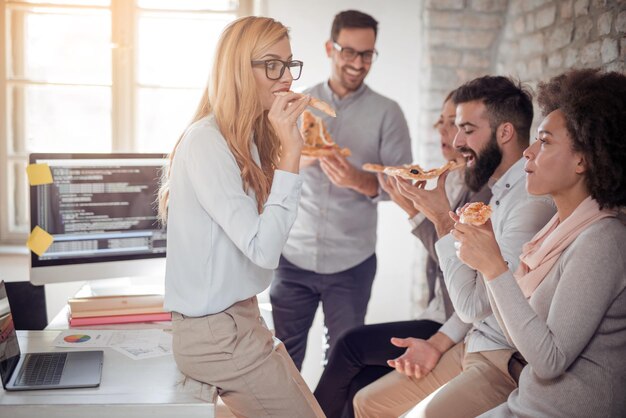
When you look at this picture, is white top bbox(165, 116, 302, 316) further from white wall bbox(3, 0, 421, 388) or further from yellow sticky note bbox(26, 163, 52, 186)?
white wall bbox(3, 0, 421, 388)

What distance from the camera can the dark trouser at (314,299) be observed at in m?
2.99

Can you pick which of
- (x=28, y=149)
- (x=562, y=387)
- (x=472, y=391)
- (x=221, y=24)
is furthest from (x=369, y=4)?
(x=562, y=387)

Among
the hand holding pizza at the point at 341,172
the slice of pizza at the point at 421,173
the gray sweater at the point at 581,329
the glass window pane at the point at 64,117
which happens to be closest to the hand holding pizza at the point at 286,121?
the gray sweater at the point at 581,329

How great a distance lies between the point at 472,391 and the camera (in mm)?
1918

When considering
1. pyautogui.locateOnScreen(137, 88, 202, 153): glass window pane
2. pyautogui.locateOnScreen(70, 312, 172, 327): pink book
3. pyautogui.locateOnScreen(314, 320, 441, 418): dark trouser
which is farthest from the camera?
pyautogui.locateOnScreen(137, 88, 202, 153): glass window pane

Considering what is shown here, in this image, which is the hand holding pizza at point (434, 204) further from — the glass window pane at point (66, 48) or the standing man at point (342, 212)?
the glass window pane at point (66, 48)

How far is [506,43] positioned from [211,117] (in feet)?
7.45

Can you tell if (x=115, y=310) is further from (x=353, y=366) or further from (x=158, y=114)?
(x=158, y=114)

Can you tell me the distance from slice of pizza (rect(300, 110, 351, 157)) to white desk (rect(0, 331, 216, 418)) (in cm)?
133

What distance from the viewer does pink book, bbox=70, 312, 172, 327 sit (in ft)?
7.00

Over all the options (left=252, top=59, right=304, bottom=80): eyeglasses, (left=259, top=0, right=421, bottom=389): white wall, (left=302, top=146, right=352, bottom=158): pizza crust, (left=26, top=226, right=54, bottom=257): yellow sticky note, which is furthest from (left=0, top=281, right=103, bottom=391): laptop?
(left=259, top=0, right=421, bottom=389): white wall

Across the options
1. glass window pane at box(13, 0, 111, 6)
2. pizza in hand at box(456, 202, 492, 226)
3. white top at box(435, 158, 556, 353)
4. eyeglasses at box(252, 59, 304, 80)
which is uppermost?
glass window pane at box(13, 0, 111, 6)

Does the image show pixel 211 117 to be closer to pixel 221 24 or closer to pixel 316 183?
pixel 316 183

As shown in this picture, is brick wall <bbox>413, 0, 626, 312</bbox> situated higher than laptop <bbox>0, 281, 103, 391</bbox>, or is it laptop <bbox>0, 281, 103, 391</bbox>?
brick wall <bbox>413, 0, 626, 312</bbox>
